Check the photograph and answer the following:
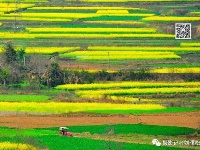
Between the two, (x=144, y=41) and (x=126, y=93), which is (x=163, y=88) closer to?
(x=126, y=93)

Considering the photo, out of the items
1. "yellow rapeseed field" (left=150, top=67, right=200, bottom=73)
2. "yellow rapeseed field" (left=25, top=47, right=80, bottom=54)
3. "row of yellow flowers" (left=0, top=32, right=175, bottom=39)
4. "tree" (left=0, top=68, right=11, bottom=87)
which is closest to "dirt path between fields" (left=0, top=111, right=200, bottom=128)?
"tree" (left=0, top=68, right=11, bottom=87)

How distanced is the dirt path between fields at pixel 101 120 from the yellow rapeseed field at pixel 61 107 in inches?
18.4

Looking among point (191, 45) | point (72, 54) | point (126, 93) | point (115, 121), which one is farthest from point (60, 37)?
point (115, 121)

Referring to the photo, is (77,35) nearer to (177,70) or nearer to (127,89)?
(177,70)

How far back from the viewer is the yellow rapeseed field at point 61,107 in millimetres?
17438

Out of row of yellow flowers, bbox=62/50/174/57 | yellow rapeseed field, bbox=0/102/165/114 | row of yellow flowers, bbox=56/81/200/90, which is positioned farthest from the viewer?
row of yellow flowers, bbox=62/50/174/57

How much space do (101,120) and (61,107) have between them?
1525 mm

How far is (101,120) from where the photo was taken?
16.5 m

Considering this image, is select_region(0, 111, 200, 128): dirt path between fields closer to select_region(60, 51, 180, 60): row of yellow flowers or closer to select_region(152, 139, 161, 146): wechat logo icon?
select_region(152, 139, 161, 146): wechat logo icon

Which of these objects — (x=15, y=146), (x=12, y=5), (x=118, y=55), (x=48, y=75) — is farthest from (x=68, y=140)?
(x=12, y=5)

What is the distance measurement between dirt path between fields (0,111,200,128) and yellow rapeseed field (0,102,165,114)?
1.53 ft

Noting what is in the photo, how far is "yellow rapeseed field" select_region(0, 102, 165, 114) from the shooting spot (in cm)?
1744

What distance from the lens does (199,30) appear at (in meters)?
28.8

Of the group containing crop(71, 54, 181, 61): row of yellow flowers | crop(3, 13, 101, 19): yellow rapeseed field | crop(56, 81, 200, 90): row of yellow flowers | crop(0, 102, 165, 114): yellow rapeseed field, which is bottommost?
crop(0, 102, 165, 114): yellow rapeseed field
